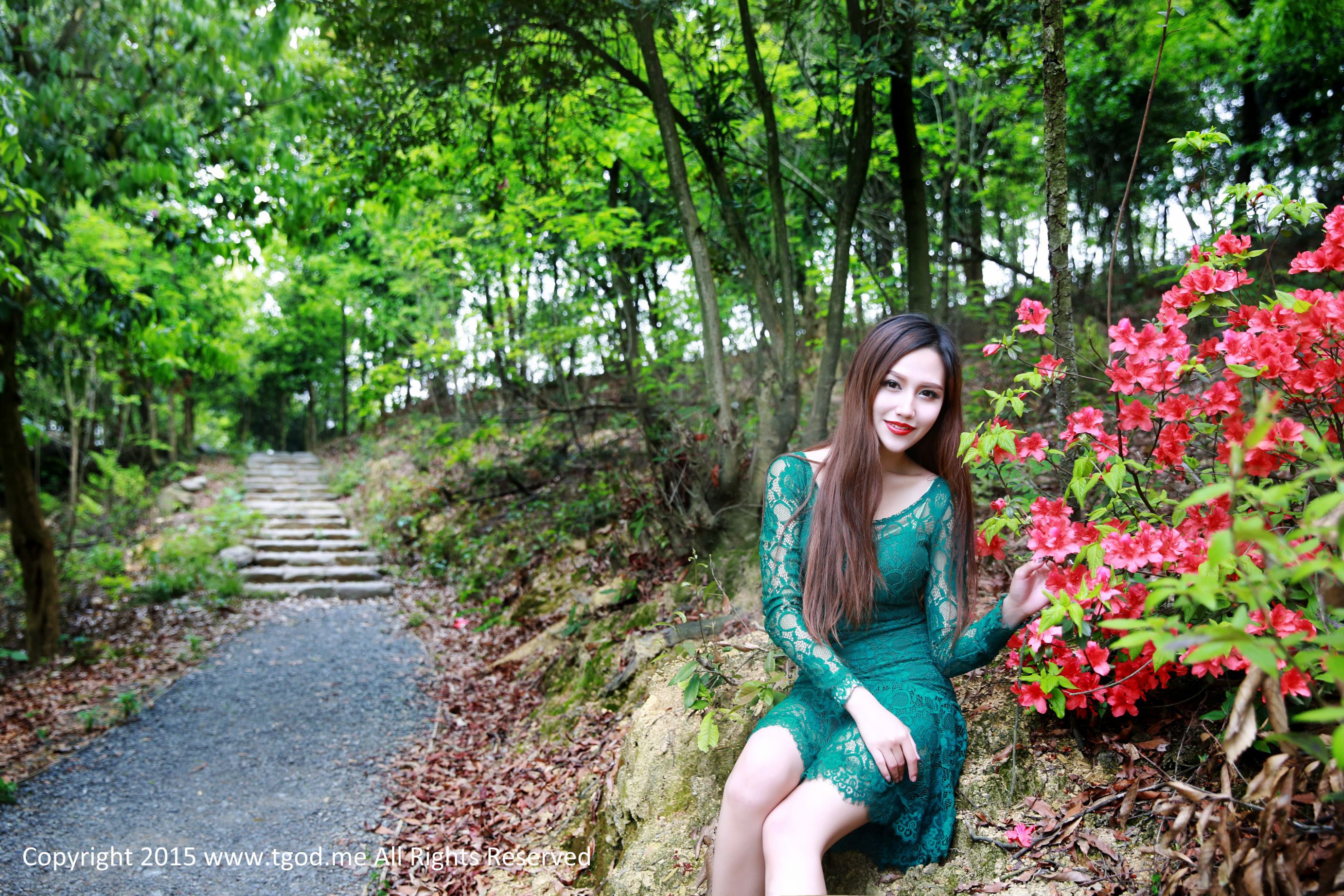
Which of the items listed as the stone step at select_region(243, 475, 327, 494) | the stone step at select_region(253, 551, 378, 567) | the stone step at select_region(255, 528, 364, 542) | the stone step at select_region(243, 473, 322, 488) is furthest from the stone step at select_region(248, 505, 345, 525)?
the stone step at select_region(243, 473, 322, 488)

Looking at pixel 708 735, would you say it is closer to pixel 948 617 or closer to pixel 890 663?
pixel 890 663

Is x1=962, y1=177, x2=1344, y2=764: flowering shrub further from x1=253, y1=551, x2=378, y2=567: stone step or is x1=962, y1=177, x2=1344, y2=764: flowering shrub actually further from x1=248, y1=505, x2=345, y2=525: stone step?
x1=248, y1=505, x2=345, y2=525: stone step

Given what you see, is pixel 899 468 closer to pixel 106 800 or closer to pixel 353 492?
pixel 106 800

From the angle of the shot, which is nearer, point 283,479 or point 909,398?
point 909,398

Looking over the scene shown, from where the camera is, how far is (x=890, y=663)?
6.72ft

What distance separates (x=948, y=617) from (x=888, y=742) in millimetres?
491

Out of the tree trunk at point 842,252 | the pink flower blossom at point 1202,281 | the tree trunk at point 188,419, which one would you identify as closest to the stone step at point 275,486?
the tree trunk at point 188,419

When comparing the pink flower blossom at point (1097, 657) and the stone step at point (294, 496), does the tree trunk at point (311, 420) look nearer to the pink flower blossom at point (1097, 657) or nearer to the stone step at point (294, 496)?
the stone step at point (294, 496)

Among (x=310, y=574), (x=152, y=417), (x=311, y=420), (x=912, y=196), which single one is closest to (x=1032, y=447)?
(x=912, y=196)

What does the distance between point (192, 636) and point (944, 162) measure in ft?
26.4

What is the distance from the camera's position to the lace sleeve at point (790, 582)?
6.23ft

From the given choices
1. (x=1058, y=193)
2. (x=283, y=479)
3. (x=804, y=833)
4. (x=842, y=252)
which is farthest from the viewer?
(x=283, y=479)

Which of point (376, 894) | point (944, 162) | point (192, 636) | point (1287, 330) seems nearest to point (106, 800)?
point (376, 894)

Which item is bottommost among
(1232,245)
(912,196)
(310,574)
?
(310,574)
